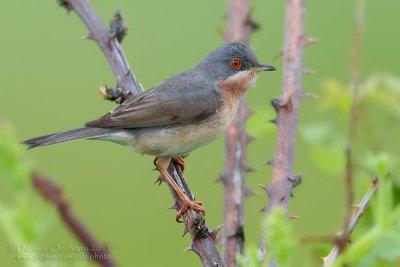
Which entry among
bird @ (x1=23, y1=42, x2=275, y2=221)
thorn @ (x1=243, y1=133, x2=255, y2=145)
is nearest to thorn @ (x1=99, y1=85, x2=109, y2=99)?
bird @ (x1=23, y1=42, x2=275, y2=221)

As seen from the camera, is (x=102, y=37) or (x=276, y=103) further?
(x=102, y=37)

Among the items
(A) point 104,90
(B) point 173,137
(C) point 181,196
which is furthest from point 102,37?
(B) point 173,137

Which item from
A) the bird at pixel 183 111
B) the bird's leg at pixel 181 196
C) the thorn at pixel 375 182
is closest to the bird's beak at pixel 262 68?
the bird at pixel 183 111

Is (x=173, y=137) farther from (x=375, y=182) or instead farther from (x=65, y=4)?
(x=375, y=182)

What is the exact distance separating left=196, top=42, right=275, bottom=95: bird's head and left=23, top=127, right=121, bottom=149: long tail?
845mm

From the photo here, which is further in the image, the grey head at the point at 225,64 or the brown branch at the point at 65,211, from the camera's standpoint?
the grey head at the point at 225,64

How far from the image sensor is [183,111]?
13.2 ft

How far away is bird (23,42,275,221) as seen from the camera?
3689 mm

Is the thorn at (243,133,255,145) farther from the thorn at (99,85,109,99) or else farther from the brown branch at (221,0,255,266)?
the thorn at (99,85,109,99)

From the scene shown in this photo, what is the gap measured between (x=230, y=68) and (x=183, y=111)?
54 centimetres

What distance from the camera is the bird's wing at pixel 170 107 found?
145 inches

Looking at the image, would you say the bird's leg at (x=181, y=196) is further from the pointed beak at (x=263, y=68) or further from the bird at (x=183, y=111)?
the pointed beak at (x=263, y=68)

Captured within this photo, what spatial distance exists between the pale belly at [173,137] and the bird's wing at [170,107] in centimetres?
4

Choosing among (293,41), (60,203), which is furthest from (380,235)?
(293,41)
